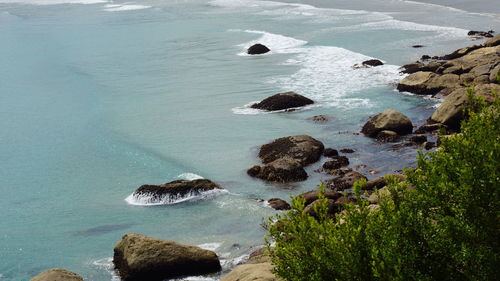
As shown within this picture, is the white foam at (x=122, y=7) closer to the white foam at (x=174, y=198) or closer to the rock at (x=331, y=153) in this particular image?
the rock at (x=331, y=153)

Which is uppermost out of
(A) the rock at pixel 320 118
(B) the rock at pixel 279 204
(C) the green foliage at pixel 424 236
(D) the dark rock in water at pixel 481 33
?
(C) the green foliage at pixel 424 236

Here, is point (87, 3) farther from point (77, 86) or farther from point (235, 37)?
point (77, 86)

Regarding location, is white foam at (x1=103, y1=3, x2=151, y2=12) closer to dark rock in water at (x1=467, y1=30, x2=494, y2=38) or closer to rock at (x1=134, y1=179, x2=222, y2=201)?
dark rock in water at (x1=467, y1=30, x2=494, y2=38)

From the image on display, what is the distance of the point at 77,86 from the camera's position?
162 feet

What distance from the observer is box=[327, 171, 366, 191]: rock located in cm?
2566

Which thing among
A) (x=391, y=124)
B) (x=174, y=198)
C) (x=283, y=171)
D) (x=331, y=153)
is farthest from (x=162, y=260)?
(x=391, y=124)

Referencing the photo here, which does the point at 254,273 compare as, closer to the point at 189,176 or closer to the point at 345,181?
Result: the point at 345,181

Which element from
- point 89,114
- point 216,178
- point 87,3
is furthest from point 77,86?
point 87,3

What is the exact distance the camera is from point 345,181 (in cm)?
2608

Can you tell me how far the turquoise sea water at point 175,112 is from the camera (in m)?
25.0

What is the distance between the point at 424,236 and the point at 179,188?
51.0ft

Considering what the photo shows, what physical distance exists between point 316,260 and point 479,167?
384 centimetres

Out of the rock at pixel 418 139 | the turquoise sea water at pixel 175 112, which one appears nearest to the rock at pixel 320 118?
the turquoise sea water at pixel 175 112

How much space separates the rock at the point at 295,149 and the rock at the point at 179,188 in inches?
155
